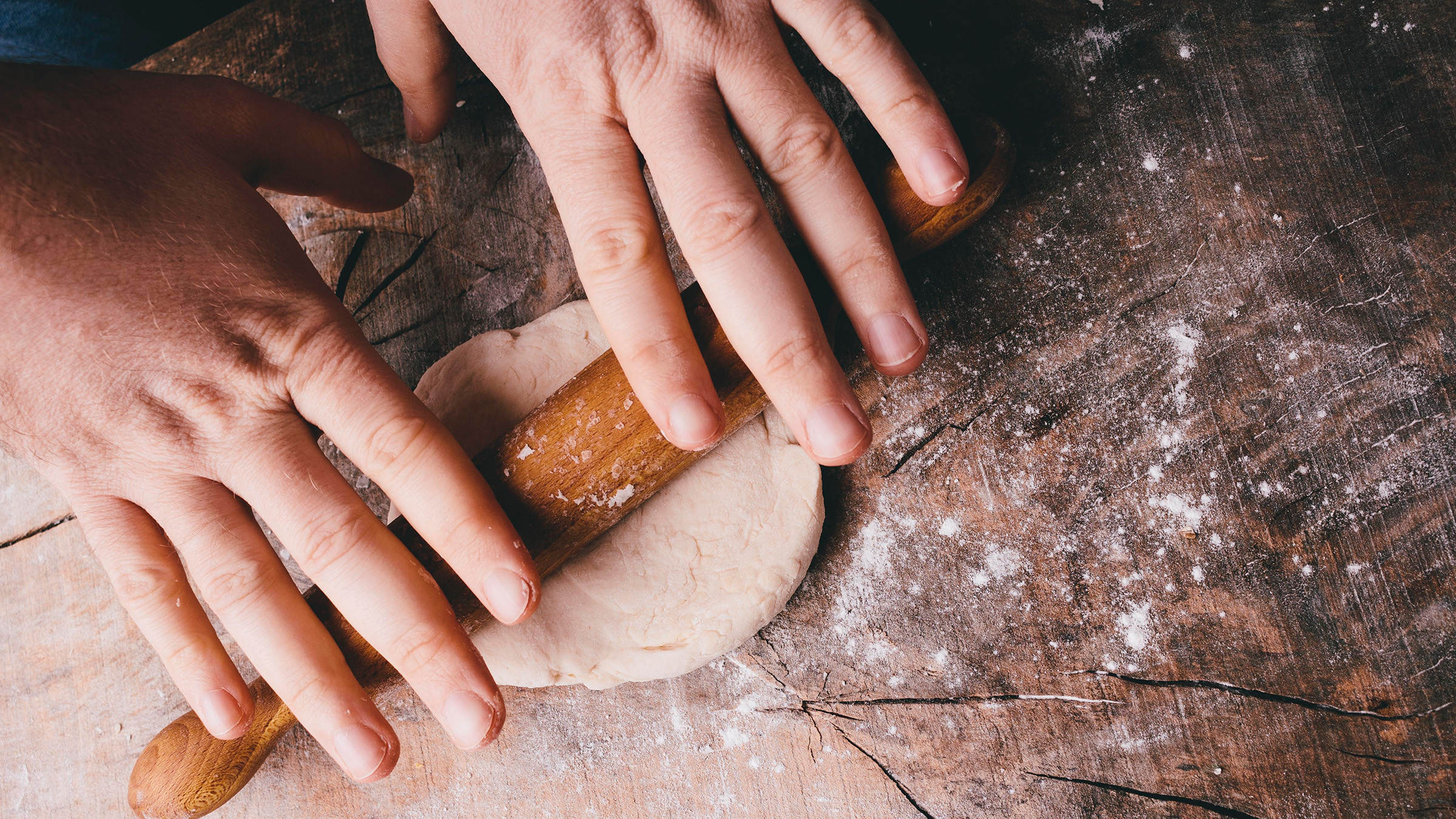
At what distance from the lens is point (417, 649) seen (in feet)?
3.00

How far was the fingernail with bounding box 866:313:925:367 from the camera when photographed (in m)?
0.89

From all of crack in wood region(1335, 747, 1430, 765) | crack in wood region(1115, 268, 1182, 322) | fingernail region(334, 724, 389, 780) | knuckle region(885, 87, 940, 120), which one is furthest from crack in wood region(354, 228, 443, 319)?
crack in wood region(1335, 747, 1430, 765)

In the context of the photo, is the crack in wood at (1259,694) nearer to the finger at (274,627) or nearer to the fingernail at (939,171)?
the fingernail at (939,171)

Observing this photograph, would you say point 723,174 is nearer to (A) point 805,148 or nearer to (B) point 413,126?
(A) point 805,148

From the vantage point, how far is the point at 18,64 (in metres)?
1.01

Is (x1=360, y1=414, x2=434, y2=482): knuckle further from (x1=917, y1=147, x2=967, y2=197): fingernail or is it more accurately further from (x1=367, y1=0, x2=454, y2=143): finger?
(x1=917, y1=147, x2=967, y2=197): fingernail

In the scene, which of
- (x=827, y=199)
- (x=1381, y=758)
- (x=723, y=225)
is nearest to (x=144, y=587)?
(x=723, y=225)

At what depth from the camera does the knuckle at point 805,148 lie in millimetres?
917

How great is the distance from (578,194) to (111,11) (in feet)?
4.62

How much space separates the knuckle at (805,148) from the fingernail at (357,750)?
0.92 m

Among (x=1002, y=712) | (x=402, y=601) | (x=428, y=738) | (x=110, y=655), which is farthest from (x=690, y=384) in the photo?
(x=110, y=655)

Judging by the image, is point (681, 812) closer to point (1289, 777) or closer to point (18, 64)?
point (1289, 777)

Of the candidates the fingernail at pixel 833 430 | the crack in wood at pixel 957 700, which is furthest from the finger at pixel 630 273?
the crack in wood at pixel 957 700

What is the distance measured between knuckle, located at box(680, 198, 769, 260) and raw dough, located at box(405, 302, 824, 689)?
0.34 m
